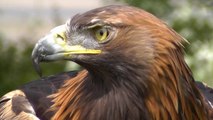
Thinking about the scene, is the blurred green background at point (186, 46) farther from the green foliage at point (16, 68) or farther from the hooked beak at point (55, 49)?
the hooked beak at point (55, 49)

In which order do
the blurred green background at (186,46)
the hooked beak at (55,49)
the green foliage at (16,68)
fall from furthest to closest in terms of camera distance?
the green foliage at (16,68)
the blurred green background at (186,46)
the hooked beak at (55,49)

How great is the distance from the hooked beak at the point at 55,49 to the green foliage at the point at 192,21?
3.92m

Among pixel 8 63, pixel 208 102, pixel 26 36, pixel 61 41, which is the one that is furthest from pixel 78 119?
pixel 26 36

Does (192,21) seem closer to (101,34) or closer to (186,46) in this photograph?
(186,46)

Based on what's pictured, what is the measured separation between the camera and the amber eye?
5133 millimetres

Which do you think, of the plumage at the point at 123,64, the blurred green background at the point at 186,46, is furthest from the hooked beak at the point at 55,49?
the blurred green background at the point at 186,46

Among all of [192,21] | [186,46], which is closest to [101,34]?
[186,46]

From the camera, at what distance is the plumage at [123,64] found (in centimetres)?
515

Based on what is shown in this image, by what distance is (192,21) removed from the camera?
966 centimetres

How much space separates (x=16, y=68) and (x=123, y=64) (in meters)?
4.66

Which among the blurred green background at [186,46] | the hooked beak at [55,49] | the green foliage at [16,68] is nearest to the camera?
the hooked beak at [55,49]

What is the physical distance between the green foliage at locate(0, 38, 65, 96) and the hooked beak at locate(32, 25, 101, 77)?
4.13 m

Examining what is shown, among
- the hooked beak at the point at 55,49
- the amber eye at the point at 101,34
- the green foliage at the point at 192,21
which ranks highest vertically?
the green foliage at the point at 192,21

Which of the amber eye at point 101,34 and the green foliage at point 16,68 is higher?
the green foliage at point 16,68
